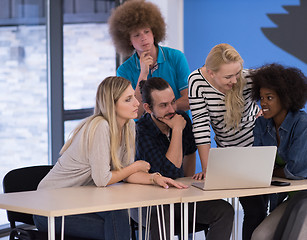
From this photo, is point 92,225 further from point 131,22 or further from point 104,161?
point 131,22

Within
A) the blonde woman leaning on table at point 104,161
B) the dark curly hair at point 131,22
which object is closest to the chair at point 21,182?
the blonde woman leaning on table at point 104,161

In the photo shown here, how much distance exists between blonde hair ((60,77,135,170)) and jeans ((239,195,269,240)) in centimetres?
77

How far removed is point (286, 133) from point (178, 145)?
0.58 metres

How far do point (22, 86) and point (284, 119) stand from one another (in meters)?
2.51

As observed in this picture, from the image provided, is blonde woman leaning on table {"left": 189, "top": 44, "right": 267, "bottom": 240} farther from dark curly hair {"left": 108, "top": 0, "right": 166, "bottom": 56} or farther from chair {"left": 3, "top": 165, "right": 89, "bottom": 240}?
chair {"left": 3, "top": 165, "right": 89, "bottom": 240}

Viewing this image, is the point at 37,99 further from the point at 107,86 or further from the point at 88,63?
the point at 107,86

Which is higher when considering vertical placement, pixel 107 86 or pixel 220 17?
pixel 220 17

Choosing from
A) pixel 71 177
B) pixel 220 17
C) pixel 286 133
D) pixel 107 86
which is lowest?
pixel 71 177

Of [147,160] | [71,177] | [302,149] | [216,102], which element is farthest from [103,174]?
[302,149]

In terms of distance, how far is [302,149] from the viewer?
265 centimetres

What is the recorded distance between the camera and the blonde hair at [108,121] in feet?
8.31

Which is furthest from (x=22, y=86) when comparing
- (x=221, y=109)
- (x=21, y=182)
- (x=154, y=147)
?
(x=221, y=109)

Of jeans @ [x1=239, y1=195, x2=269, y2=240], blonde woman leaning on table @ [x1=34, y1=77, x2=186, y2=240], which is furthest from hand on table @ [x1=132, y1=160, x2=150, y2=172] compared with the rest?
jeans @ [x1=239, y1=195, x2=269, y2=240]

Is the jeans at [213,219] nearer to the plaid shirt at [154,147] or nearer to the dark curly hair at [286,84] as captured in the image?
the plaid shirt at [154,147]
